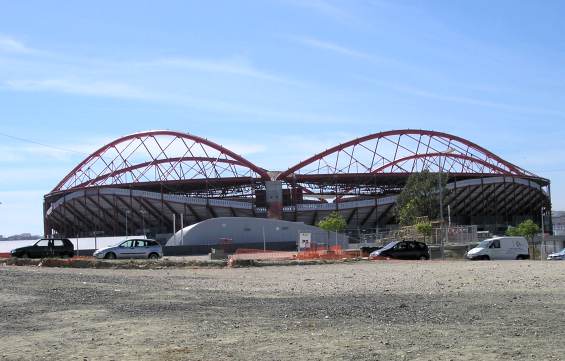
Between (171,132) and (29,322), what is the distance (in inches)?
3305

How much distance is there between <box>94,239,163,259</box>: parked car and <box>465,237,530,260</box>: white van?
63.9 ft

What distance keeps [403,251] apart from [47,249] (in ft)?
73.1

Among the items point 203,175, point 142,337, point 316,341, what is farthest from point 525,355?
point 203,175

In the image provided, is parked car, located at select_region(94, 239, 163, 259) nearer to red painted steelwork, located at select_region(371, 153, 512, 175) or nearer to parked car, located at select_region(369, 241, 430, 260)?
A: parked car, located at select_region(369, 241, 430, 260)

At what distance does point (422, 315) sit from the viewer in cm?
1073

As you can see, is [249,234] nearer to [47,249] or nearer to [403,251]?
[47,249]

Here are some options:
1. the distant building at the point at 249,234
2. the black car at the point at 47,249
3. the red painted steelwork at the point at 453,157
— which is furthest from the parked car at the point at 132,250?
the red painted steelwork at the point at 453,157

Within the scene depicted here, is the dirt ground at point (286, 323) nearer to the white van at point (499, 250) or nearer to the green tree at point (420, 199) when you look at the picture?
the white van at point (499, 250)

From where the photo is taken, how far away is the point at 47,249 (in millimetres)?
38594

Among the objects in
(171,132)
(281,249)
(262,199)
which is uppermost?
(171,132)

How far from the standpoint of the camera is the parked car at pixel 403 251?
37656 mm

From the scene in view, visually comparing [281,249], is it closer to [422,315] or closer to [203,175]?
[203,175]

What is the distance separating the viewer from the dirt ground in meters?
7.71

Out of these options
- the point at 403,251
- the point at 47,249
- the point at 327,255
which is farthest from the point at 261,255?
the point at 47,249
